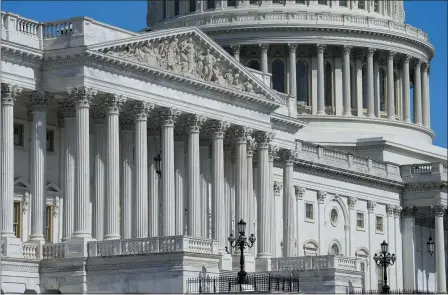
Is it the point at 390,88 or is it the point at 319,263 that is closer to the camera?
the point at 319,263

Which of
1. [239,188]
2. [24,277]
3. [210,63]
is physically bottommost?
[24,277]

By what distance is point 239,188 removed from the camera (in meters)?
85.1

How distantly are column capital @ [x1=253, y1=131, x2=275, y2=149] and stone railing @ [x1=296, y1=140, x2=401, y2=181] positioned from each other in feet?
53.0

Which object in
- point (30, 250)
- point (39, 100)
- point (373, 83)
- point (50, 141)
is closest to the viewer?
point (30, 250)

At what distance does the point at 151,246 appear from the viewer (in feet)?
225

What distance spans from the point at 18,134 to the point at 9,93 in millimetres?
5242

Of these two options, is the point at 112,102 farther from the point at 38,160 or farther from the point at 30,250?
the point at 30,250

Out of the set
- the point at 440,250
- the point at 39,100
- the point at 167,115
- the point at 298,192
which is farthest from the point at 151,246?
the point at 440,250

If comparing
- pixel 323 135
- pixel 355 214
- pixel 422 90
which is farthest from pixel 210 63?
pixel 422 90

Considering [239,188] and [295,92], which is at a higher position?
[295,92]

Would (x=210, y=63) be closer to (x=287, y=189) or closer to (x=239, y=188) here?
(x=239, y=188)

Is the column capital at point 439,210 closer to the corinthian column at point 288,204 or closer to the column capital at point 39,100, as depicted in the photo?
the corinthian column at point 288,204

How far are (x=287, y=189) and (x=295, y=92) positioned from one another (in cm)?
3499

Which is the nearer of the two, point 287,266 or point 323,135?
point 287,266
